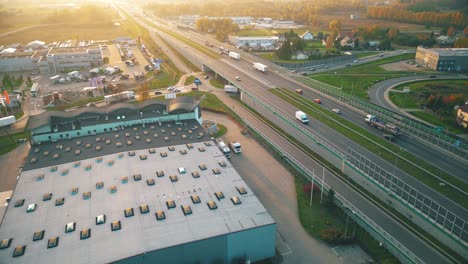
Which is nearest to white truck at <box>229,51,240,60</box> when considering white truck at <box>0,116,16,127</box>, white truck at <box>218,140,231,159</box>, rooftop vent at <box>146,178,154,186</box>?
white truck at <box>218,140,231,159</box>

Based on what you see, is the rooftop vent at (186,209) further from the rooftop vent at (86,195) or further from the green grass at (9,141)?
the green grass at (9,141)

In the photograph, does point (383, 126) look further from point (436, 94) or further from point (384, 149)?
point (436, 94)

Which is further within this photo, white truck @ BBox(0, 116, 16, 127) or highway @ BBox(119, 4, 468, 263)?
white truck @ BBox(0, 116, 16, 127)

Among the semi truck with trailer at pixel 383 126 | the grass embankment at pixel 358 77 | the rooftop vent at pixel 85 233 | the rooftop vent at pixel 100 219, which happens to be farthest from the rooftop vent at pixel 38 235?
the grass embankment at pixel 358 77

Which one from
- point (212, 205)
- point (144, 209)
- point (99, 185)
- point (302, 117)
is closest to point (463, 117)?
point (302, 117)

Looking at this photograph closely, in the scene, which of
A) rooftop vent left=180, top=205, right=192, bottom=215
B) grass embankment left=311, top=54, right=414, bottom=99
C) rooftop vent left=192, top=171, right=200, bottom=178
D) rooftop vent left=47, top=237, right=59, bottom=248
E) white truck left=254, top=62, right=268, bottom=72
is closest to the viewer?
rooftop vent left=47, top=237, right=59, bottom=248

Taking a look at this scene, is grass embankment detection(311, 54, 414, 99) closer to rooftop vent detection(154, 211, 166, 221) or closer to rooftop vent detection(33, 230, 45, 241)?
rooftop vent detection(154, 211, 166, 221)

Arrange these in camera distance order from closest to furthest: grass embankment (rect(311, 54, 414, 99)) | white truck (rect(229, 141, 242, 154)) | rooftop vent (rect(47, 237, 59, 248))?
rooftop vent (rect(47, 237, 59, 248)), white truck (rect(229, 141, 242, 154)), grass embankment (rect(311, 54, 414, 99))
